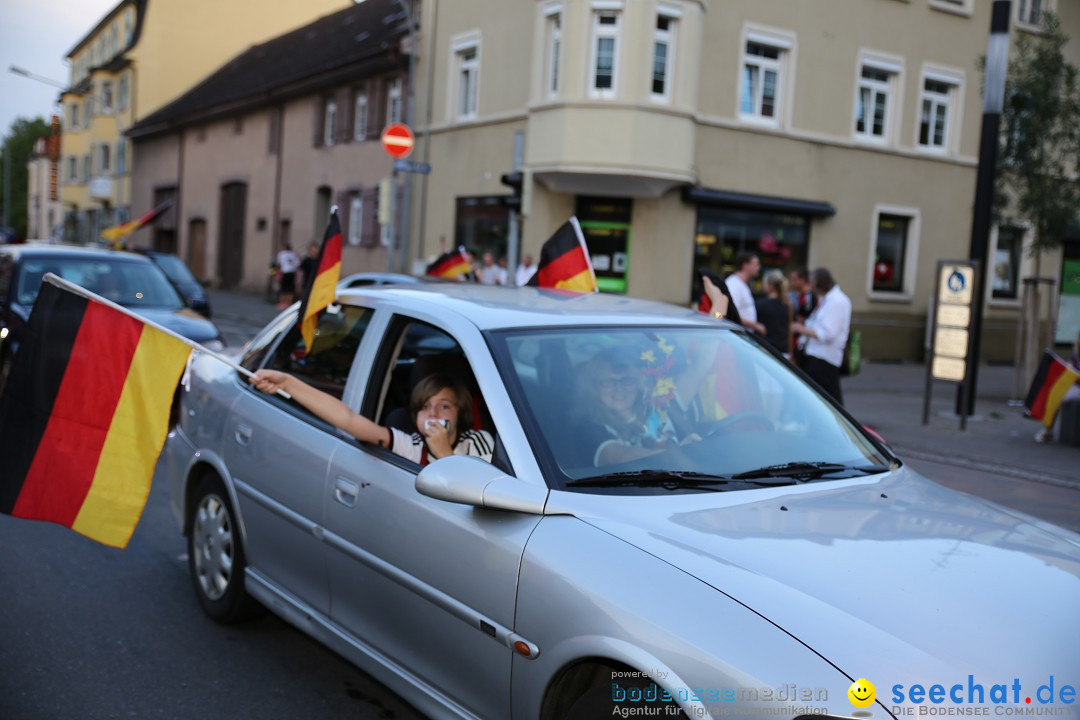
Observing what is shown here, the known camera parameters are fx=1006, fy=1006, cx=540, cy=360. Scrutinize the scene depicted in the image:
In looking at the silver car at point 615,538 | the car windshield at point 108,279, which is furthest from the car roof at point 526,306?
the car windshield at point 108,279

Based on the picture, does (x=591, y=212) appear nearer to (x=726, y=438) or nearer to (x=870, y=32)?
(x=870, y=32)

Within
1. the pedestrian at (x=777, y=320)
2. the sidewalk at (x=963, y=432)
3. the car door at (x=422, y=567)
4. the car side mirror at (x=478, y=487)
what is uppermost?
the pedestrian at (x=777, y=320)

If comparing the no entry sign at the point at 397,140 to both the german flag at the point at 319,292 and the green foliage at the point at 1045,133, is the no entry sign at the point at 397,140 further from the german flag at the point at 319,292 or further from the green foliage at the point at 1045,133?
the german flag at the point at 319,292

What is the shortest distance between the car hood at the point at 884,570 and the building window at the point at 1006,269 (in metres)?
23.4

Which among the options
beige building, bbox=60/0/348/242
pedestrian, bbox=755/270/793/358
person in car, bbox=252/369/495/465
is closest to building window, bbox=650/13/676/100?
pedestrian, bbox=755/270/793/358

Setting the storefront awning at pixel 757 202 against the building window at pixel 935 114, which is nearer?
the storefront awning at pixel 757 202

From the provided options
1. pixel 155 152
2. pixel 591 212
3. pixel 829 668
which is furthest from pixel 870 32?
pixel 155 152

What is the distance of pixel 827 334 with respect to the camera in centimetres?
959

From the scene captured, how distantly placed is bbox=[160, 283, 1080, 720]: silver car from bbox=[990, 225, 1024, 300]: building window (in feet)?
Result: 74.8

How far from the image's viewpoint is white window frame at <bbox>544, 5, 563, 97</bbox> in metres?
19.9

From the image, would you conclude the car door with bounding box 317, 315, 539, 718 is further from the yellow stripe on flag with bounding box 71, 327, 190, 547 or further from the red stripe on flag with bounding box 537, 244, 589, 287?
the red stripe on flag with bounding box 537, 244, 589, 287

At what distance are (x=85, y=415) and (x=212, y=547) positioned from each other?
3.97 feet

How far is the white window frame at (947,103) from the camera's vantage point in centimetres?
2277

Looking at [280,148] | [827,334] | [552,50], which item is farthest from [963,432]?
→ [280,148]
